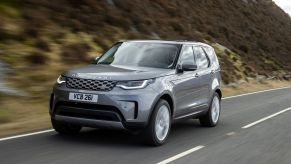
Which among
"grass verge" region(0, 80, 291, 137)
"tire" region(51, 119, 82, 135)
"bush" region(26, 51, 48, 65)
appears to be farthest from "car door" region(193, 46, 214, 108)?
"bush" region(26, 51, 48, 65)

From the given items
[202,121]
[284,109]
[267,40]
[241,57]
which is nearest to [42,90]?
[202,121]

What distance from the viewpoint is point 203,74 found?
10672 millimetres

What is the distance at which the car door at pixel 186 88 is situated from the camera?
9359 mm

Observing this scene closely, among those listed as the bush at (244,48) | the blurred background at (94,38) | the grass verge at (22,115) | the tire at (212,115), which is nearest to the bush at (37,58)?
the blurred background at (94,38)

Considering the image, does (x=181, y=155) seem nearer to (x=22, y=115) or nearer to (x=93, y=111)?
(x=93, y=111)

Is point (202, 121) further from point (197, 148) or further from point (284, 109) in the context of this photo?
point (284, 109)

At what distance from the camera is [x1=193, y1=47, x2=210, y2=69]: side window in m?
10.7

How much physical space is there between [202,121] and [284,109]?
606cm

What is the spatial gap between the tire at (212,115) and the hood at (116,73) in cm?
265

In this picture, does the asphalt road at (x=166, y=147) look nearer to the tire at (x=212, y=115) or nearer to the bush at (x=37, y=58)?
the tire at (x=212, y=115)

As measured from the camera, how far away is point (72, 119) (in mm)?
8320

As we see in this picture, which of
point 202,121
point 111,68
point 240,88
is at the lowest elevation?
point 240,88

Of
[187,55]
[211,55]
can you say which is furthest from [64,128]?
[211,55]

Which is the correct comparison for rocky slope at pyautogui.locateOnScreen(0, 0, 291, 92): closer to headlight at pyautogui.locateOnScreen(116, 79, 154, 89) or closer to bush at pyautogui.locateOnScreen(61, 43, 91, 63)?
bush at pyautogui.locateOnScreen(61, 43, 91, 63)
